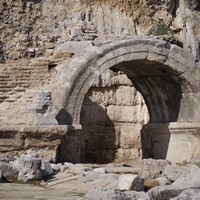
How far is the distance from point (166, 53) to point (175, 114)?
5.75 feet

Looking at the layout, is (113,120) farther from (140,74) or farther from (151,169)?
(151,169)

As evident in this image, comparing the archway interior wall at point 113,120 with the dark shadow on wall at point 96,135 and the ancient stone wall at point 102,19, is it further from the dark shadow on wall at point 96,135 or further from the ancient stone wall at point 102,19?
the ancient stone wall at point 102,19

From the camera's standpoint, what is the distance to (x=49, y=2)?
901 inches

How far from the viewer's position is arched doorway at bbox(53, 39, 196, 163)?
1307 cm

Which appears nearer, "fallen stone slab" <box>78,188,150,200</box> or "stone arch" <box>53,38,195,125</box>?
"fallen stone slab" <box>78,188,150,200</box>

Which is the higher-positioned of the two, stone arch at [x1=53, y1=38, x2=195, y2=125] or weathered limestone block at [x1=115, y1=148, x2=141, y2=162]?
stone arch at [x1=53, y1=38, x2=195, y2=125]

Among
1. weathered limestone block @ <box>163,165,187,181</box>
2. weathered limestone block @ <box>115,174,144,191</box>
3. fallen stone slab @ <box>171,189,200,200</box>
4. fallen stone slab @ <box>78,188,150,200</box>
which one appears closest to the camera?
fallen stone slab @ <box>171,189,200,200</box>

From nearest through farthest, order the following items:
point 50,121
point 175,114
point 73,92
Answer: point 50,121 < point 73,92 < point 175,114

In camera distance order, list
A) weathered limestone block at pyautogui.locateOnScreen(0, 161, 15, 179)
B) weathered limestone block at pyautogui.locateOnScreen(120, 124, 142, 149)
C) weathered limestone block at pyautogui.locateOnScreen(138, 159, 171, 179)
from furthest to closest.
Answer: weathered limestone block at pyautogui.locateOnScreen(120, 124, 142, 149) → weathered limestone block at pyautogui.locateOnScreen(138, 159, 171, 179) → weathered limestone block at pyautogui.locateOnScreen(0, 161, 15, 179)

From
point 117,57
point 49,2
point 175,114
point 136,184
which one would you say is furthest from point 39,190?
point 49,2

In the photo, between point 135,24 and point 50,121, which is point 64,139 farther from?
point 135,24

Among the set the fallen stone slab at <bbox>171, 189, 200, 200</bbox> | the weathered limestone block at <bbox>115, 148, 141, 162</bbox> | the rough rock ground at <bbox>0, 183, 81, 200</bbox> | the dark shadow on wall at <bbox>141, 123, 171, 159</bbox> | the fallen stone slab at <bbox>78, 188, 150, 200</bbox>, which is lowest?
the rough rock ground at <bbox>0, 183, 81, 200</bbox>

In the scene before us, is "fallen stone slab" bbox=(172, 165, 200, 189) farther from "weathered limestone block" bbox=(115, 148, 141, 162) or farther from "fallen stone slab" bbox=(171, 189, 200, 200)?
"weathered limestone block" bbox=(115, 148, 141, 162)

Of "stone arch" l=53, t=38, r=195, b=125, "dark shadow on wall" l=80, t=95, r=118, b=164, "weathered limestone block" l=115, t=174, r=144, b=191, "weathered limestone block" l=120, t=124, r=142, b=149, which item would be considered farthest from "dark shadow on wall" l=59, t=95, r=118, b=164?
"weathered limestone block" l=115, t=174, r=144, b=191
